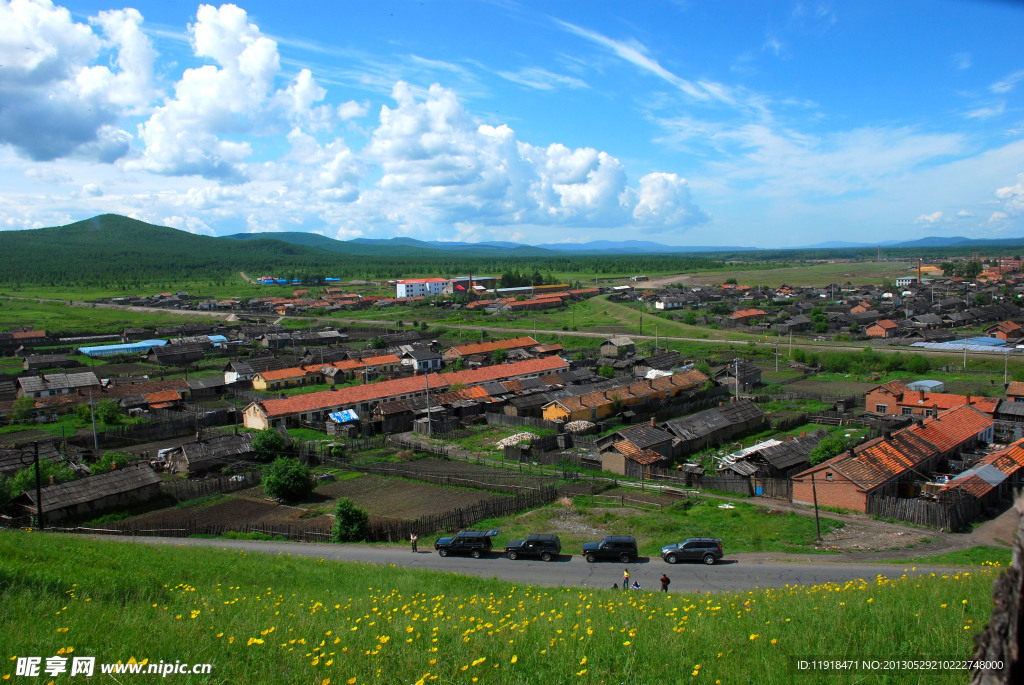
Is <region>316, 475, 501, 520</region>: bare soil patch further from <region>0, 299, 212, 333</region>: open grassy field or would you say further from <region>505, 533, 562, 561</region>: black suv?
<region>0, 299, 212, 333</region>: open grassy field

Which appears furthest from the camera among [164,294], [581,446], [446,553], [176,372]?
[164,294]

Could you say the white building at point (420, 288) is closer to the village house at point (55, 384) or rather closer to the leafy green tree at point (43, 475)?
the village house at point (55, 384)

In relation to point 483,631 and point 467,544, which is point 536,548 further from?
point 483,631

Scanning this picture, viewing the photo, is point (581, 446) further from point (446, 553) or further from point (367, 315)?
point (367, 315)

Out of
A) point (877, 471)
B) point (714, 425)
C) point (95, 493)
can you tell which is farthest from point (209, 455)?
point (877, 471)

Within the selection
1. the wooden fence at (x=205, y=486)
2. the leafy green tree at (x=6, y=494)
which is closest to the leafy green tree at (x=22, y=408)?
the leafy green tree at (x=6, y=494)

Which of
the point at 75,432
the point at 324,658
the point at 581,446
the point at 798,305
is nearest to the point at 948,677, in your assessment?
the point at 324,658
